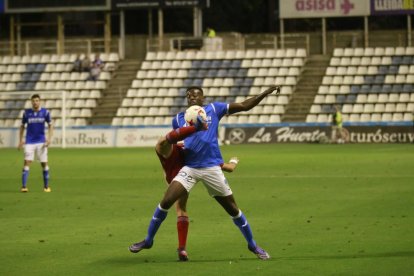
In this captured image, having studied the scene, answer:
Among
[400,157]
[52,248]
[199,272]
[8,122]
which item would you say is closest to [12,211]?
[52,248]

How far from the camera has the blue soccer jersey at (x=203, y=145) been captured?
Result: 498 inches

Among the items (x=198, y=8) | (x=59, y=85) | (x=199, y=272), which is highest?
(x=198, y=8)

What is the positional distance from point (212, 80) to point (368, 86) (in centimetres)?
831

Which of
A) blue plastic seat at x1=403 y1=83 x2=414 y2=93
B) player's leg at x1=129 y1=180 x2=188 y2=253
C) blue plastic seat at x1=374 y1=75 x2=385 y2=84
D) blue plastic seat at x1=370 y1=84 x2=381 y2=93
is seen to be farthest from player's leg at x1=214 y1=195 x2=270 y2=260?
blue plastic seat at x1=374 y1=75 x2=385 y2=84

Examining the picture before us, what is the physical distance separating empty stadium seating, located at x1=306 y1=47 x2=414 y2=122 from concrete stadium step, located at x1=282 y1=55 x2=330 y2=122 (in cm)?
50

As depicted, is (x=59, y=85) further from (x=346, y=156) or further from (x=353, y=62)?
(x=346, y=156)

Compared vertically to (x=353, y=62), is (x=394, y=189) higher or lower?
lower

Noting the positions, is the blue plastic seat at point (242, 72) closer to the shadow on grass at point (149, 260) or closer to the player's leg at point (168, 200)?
the shadow on grass at point (149, 260)

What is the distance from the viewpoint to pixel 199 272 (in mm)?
11914

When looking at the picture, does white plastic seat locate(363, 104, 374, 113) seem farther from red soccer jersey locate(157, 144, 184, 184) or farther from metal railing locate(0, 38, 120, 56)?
red soccer jersey locate(157, 144, 184, 184)

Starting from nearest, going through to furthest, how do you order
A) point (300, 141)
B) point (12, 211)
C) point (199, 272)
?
point (199, 272)
point (12, 211)
point (300, 141)

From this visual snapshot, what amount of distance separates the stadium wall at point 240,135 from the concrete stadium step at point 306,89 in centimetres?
304

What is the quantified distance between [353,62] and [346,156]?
18.1 meters

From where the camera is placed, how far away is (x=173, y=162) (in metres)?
13.0
